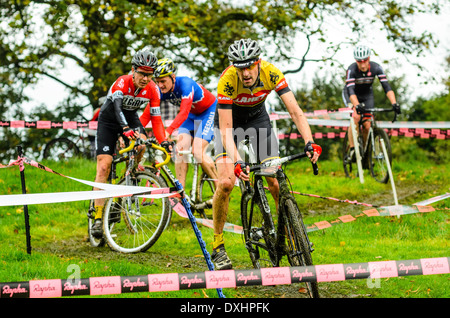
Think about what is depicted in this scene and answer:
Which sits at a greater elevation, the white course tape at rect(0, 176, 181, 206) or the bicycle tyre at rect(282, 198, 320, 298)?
the white course tape at rect(0, 176, 181, 206)

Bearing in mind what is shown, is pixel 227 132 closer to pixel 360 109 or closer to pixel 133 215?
pixel 133 215

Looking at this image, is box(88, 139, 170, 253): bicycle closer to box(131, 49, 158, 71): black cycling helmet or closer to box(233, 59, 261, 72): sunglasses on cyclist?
box(131, 49, 158, 71): black cycling helmet

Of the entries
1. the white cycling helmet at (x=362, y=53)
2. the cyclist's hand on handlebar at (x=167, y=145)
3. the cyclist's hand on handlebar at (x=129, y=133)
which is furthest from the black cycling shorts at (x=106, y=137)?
the white cycling helmet at (x=362, y=53)

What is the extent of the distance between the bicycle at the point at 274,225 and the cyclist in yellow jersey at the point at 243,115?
265 millimetres

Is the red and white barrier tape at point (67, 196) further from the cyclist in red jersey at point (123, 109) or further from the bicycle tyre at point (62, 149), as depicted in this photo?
the bicycle tyre at point (62, 149)

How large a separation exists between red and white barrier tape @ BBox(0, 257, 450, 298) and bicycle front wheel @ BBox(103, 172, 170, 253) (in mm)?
2975

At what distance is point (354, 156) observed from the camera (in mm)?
11719

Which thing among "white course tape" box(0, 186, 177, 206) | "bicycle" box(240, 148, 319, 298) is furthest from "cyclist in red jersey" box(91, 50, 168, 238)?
"white course tape" box(0, 186, 177, 206)

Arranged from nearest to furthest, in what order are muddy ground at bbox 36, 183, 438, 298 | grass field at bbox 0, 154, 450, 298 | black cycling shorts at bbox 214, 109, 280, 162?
muddy ground at bbox 36, 183, 438, 298
grass field at bbox 0, 154, 450, 298
black cycling shorts at bbox 214, 109, 280, 162

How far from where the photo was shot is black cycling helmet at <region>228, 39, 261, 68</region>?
16.6 ft

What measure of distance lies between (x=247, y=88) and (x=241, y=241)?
105 inches

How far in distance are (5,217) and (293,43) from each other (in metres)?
12.5

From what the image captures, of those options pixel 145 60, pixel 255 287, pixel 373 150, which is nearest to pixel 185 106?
pixel 145 60

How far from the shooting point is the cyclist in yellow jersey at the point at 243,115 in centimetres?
514
